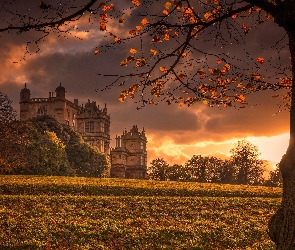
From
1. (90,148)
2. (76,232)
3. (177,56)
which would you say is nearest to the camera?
(177,56)

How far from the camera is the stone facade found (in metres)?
88.2

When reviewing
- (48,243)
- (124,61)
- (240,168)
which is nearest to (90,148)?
(240,168)

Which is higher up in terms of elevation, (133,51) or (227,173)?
(133,51)

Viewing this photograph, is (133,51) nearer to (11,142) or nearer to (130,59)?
(130,59)

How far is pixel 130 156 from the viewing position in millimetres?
105688

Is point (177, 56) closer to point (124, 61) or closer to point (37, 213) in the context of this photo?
point (124, 61)

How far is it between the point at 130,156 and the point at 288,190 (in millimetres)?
99284

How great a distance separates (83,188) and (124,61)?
831 inches

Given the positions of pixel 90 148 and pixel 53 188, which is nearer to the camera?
pixel 53 188

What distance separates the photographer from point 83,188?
96.0 feet

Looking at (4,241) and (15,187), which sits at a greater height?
(15,187)

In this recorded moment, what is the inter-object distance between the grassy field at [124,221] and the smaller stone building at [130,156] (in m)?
70.2

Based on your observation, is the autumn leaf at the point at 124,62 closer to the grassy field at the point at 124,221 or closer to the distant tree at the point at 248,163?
the grassy field at the point at 124,221

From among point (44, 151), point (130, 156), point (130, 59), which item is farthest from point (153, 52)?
point (130, 156)
